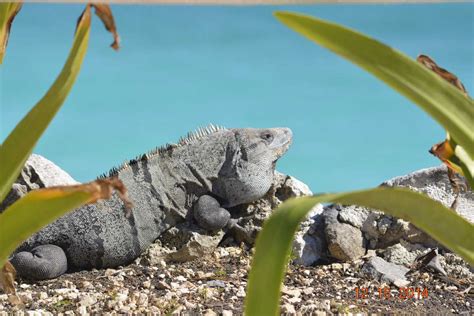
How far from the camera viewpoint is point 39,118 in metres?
1.27

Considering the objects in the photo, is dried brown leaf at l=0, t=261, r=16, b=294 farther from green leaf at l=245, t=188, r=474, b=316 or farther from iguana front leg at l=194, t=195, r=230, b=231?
iguana front leg at l=194, t=195, r=230, b=231

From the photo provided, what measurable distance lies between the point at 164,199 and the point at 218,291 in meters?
1.46

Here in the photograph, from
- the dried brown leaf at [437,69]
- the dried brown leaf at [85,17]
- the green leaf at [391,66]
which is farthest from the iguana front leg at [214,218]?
the green leaf at [391,66]

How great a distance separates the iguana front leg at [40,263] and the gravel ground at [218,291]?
2.9 inches

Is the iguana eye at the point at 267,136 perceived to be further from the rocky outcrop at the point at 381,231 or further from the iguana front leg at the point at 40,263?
the iguana front leg at the point at 40,263

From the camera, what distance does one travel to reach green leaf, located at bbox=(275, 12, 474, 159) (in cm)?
105

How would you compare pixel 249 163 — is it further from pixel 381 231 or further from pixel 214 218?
pixel 381 231

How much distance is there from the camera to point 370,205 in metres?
1.03

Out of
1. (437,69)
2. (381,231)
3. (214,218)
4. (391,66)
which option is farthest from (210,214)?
(391,66)

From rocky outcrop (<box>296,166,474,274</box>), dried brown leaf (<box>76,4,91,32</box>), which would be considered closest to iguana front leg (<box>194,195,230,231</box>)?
rocky outcrop (<box>296,166,474,274</box>)

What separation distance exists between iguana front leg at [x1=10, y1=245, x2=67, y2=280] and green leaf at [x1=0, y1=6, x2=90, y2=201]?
407 cm

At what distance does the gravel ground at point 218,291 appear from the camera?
13.3 ft
